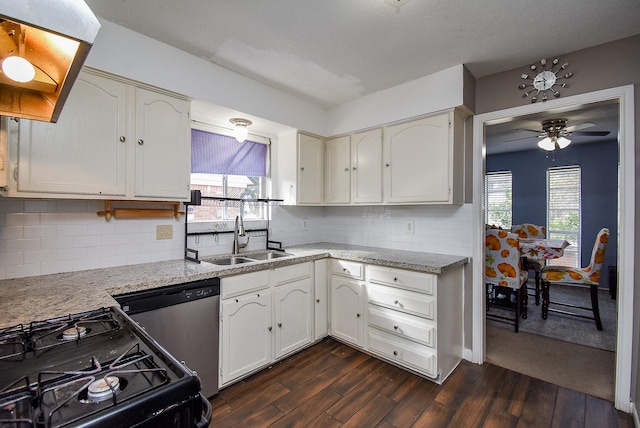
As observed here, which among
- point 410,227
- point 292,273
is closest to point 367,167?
point 410,227

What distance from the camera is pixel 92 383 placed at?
2.27ft

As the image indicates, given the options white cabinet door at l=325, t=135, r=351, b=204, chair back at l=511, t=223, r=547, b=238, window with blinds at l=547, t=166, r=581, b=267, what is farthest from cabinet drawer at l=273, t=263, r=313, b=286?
window with blinds at l=547, t=166, r=581, b=267

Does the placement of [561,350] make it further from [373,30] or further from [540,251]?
[373,30]

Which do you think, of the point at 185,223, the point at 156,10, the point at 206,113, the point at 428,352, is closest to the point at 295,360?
the point at 428,352

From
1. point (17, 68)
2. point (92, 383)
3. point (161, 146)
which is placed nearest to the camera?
point (92, 383)

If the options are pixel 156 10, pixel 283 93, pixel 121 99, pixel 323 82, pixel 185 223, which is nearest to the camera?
pixel 156 10

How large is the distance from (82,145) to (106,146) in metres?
0.12

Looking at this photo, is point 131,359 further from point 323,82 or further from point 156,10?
point 323,82

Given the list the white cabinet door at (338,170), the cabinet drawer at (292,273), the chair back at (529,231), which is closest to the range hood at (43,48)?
the cabinet drawer at (292,273)

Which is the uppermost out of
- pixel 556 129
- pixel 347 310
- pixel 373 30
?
pixel 373 30

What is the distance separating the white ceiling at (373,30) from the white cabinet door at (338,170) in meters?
0.84

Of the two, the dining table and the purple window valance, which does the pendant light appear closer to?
the purple window valance

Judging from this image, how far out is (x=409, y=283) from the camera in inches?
90.4

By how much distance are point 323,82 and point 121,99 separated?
1.58 metres
